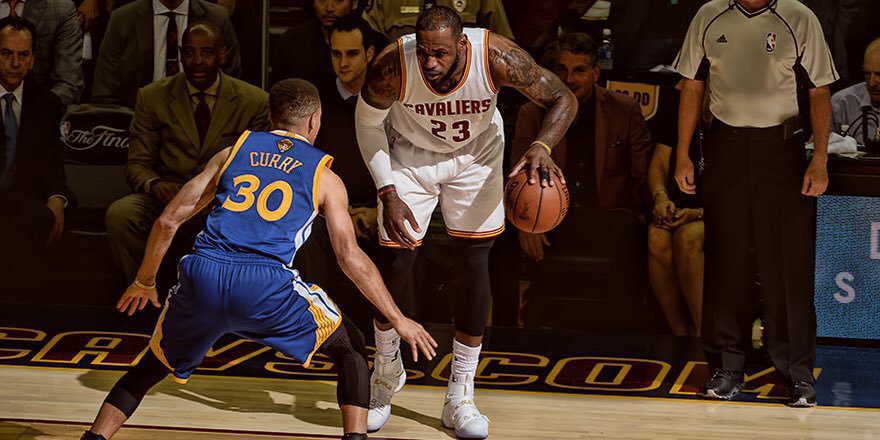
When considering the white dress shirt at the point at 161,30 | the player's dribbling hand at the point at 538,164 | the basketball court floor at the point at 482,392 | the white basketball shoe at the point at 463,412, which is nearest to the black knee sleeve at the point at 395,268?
the white basketball shoe at the point at 463,412

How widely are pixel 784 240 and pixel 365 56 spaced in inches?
96.2

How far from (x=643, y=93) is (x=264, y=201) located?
3080 mm

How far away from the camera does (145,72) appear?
671 centimetres

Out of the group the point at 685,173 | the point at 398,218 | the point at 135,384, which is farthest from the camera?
the point at 685,173

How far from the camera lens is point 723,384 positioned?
526 centimetres

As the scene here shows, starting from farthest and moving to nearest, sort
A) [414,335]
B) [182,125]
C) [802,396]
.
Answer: [182,125] < [802,396] < [414,335]

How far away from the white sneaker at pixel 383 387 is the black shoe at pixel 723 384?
1354 mm

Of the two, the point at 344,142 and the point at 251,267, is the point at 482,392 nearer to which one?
A: the point at 251,267

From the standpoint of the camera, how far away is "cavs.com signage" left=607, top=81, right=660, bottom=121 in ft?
21.1

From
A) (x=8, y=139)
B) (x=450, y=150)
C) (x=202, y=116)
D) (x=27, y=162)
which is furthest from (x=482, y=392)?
(x=8, y=139)

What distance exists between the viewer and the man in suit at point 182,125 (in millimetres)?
6512

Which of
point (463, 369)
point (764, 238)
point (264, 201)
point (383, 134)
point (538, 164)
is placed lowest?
point (463, 369)

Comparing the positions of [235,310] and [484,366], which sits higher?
[235,310]

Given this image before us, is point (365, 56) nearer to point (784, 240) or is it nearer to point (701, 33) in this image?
point (701, 33)
